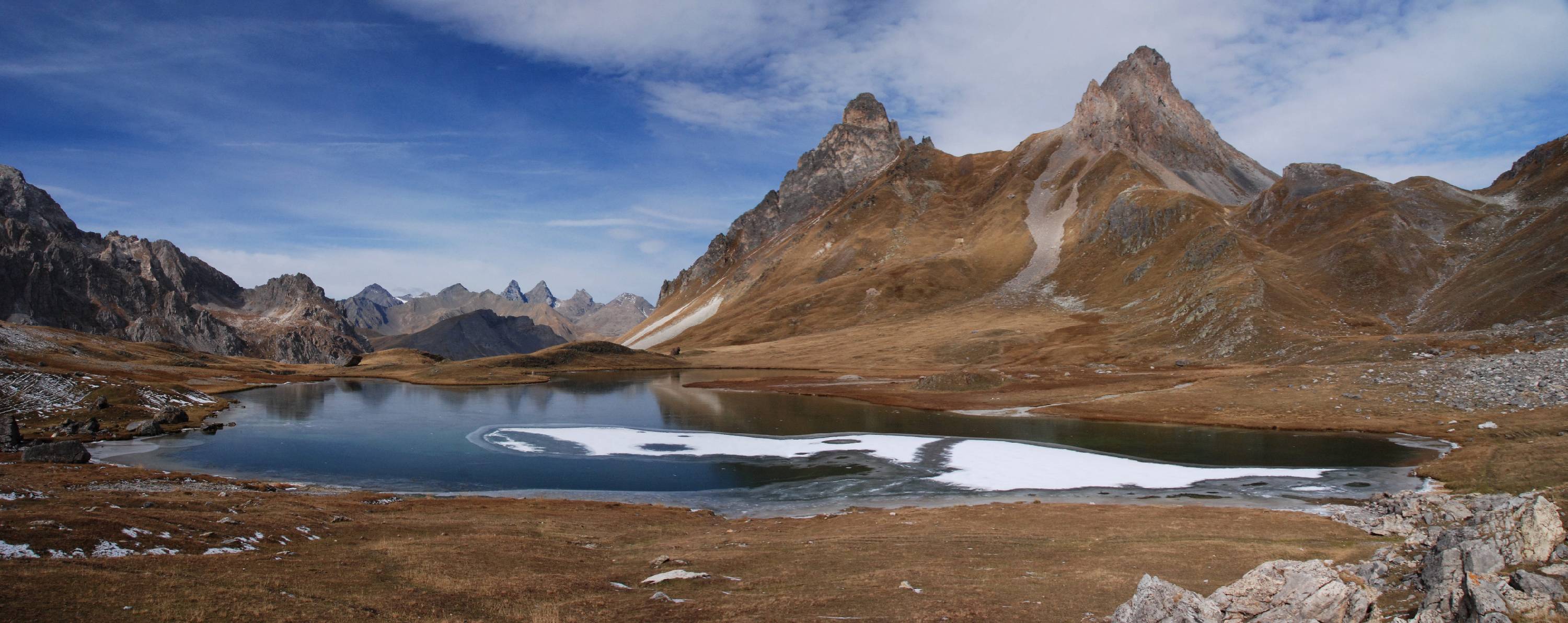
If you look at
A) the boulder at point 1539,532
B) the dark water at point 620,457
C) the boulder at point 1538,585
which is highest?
the boulder at point 1539,532

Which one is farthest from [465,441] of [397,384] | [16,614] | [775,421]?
[397,384]

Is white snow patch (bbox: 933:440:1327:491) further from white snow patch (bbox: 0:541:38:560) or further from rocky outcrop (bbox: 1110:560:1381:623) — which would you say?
white snow patch (bbox: 0:541:38:560)

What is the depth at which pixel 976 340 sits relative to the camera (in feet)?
545

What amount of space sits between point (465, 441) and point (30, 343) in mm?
121077

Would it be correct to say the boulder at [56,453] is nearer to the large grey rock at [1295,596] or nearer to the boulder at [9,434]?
the boulder at [9,434]

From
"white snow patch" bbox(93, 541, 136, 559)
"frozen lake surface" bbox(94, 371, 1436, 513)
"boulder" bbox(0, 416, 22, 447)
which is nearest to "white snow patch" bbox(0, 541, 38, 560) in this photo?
"white snow patch" bbox(93, 541, 136, 559)

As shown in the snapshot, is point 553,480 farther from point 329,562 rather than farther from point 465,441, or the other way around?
point 329,562

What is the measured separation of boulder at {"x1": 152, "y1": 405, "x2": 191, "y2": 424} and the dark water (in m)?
3.98

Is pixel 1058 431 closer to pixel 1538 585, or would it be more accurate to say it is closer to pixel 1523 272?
pixel 1538 585

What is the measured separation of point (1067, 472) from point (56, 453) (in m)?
64.8

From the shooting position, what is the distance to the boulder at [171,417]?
7131 centimetres

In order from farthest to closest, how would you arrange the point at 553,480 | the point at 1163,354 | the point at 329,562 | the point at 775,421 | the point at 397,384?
the point at 397,384, the point at 1163,354, the point at 775,421, the point at 553,480, the point at 329,562

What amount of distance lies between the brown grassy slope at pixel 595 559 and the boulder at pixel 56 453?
5.53 meters

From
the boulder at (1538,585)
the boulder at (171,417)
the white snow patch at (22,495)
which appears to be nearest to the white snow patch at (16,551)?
the white snow patch at (22,495)
